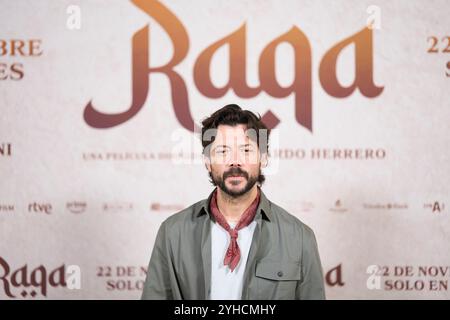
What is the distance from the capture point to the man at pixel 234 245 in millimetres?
1377

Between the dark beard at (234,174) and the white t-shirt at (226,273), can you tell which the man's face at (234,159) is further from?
the white t-shirt at (226,273)

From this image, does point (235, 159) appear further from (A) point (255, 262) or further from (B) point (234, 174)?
(A) point (255, 262)

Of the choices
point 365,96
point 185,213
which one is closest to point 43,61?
point 185,213

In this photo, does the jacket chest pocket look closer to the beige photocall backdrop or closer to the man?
the man

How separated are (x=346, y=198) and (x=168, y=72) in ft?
3.38

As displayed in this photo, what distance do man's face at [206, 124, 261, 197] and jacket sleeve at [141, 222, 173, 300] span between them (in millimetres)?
262

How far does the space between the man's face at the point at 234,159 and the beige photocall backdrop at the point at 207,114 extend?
0.74 metres

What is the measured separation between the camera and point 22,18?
2.16m

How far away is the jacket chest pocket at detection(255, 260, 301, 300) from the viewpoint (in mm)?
1365

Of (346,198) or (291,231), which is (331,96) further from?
(291,231)

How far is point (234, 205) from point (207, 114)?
814 mm

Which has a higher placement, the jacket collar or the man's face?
the man's face

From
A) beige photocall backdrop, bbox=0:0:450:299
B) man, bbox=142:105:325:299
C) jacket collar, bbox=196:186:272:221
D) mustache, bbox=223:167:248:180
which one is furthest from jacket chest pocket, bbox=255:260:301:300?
beige photocall backdrop, bbox=0:0:450:299

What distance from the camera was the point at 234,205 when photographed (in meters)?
1.44
